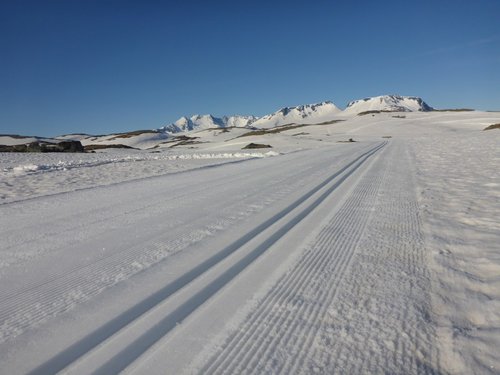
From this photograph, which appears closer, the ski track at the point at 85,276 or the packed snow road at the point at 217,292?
the packed snow road at the point at 217,292

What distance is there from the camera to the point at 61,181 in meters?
10.9

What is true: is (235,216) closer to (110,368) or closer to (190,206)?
(190,206)

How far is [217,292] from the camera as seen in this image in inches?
116

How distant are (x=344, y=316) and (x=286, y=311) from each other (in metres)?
0.40

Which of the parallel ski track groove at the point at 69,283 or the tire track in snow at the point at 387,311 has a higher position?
the parallel ski track groove at the point at 69,283

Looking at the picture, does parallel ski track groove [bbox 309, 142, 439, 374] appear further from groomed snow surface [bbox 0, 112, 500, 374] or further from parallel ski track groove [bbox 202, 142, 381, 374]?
parallel ski track groove [bbox 202, 142, 381, 374]

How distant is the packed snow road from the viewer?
2211 mm

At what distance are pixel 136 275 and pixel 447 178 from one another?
8.14 meters

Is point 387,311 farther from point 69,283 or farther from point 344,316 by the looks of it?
point 69,283

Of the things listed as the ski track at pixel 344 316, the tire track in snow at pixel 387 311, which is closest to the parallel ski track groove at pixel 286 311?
the ski track at pixel 344 316

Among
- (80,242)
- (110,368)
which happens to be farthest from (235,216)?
(110,368)

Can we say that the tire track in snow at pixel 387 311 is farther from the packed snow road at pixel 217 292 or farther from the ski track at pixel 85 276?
the ski track at pixel 85 276

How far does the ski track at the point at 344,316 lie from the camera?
2168mm

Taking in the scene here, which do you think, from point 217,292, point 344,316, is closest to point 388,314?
point 344,316
